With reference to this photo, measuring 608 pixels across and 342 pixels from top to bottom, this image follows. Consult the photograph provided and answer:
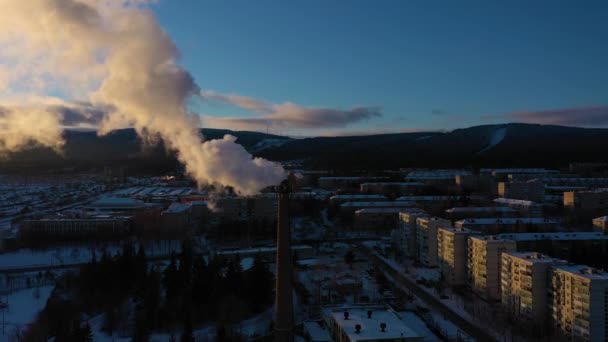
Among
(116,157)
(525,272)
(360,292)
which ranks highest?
(116,157)

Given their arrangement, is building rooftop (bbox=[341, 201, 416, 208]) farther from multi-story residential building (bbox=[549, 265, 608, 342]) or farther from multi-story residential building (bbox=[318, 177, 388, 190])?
multi-story residential building (bbox=[549, 265, 608, 342])

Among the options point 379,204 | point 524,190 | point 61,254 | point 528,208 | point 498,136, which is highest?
point 498,136

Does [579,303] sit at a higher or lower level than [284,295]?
lower

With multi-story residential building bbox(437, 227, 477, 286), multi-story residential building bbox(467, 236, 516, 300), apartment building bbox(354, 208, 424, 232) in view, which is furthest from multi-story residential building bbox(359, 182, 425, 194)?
multi-story residential building bbox(467, 236, 516, 300)

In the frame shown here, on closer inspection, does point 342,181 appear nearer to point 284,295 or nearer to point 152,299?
point 152,299

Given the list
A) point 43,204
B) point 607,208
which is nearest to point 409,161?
point 607,208

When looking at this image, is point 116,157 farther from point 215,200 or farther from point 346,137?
point 346,137

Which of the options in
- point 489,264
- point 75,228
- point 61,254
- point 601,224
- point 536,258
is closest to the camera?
point 536,258

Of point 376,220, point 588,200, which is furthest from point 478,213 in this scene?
point 588,200
